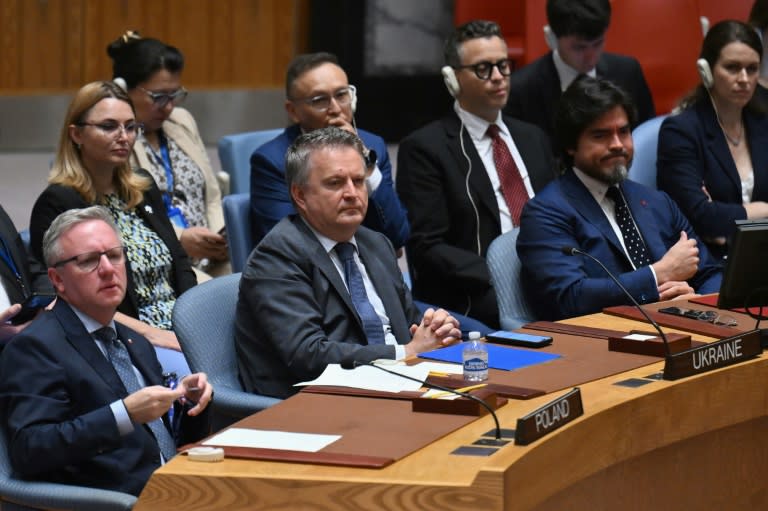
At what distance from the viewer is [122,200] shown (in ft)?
13.3

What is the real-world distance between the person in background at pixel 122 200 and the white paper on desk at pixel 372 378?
1.01 metres

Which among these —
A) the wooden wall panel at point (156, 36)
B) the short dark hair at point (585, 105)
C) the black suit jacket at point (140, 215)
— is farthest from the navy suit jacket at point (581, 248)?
the wooden wall panel at point (156, 36)

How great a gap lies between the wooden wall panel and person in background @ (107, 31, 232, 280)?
3268mm

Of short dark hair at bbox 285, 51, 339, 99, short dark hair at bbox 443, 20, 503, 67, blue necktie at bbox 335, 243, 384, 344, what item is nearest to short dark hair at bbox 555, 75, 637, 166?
short dark hair at bbox 443, 20, 503, 67

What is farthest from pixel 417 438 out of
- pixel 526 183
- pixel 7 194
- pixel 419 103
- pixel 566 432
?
pixel 419 103

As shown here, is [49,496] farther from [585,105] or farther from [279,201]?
[585,105]

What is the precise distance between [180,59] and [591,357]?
2276mm

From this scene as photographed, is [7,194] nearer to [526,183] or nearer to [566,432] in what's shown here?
[526,183]

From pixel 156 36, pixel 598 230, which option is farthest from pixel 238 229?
pixel 156 36

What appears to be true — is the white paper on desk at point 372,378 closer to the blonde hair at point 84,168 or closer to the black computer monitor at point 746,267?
the black computer monitor at point 746,267

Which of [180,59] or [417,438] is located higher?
[180,59]

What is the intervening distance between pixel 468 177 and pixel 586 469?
2056mm

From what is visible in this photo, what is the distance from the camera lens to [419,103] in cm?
826

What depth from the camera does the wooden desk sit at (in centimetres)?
219
